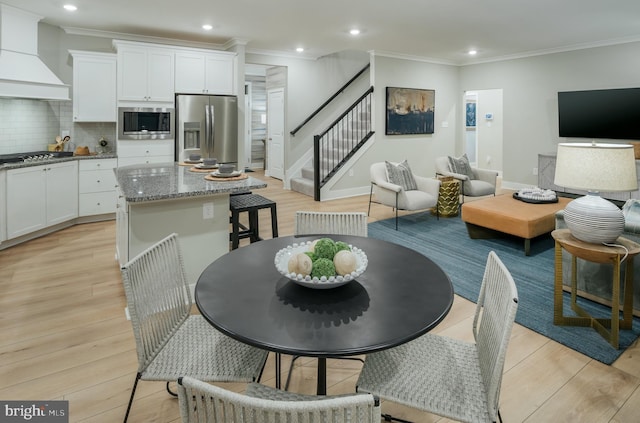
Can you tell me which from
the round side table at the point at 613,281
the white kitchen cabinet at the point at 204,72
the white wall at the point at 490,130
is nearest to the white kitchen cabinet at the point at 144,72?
the white kitchen cabinet at the point at 204,72

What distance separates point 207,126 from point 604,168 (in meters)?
4.99

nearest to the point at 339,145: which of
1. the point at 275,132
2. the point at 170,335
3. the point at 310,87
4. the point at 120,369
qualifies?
the point at 310,87

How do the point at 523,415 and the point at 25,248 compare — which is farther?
the point at 25,248

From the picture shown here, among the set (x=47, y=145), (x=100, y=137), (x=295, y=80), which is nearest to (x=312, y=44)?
(x=295, y=80)

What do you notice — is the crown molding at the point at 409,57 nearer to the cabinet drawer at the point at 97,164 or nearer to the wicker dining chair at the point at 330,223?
the cabinet drawer at the point at 97,164

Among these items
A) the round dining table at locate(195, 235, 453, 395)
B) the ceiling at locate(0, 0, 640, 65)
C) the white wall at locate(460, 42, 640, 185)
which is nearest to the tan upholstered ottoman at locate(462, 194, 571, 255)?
the ceiling at locate(0, 0, 640, 65)

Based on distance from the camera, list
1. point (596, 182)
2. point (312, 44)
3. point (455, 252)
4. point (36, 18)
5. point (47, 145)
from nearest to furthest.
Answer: point (596, 182) → point (455, 252) → point (36, 18) → point (47, 145) → point (312, 44)

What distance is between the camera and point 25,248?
4.23m

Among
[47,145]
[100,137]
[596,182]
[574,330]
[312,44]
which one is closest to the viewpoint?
[596,182]

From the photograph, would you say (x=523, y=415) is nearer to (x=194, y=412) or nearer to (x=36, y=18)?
(x=194, y=412)

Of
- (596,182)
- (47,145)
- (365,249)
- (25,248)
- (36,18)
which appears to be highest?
(36,18)

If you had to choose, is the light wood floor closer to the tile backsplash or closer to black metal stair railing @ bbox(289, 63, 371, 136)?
the tile backsplash

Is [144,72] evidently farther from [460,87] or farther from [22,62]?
[460,87]

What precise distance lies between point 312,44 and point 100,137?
362 centimetres
